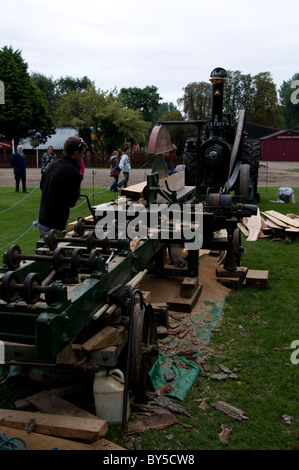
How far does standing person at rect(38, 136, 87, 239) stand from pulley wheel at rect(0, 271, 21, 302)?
1.71 metres

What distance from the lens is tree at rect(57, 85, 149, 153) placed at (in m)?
39.1

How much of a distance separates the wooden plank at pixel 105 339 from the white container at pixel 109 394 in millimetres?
200

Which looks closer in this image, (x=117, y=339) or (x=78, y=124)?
(x=117, y=339)

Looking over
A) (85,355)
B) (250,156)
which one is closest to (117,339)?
(85,355)

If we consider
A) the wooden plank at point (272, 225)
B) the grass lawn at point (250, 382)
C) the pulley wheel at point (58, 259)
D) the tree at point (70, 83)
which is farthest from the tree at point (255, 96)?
the pulley wheel at point (58, 259)

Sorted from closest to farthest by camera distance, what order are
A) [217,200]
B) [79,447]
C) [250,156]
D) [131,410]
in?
[79,447]
[131,410]
[217,200]
[250,156]

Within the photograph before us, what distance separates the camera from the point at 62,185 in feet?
15.2

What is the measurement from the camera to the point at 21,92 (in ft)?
118

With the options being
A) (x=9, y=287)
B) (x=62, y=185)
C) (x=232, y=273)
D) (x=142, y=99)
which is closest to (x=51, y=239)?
(x=62, y=185)

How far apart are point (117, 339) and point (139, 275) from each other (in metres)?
1.00

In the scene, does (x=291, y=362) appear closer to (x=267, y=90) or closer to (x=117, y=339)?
(x=117, y=339)

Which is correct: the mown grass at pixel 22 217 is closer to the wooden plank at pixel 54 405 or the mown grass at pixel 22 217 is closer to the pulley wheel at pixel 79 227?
the pulley wheel at pixel 79 227

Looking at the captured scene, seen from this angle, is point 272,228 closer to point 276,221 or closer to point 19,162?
point 276,221

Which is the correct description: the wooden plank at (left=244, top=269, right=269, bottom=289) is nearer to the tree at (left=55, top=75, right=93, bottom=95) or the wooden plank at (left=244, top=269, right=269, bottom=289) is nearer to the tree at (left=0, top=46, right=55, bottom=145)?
the tree at (left=0, top=46, right=55, bottom=145)
